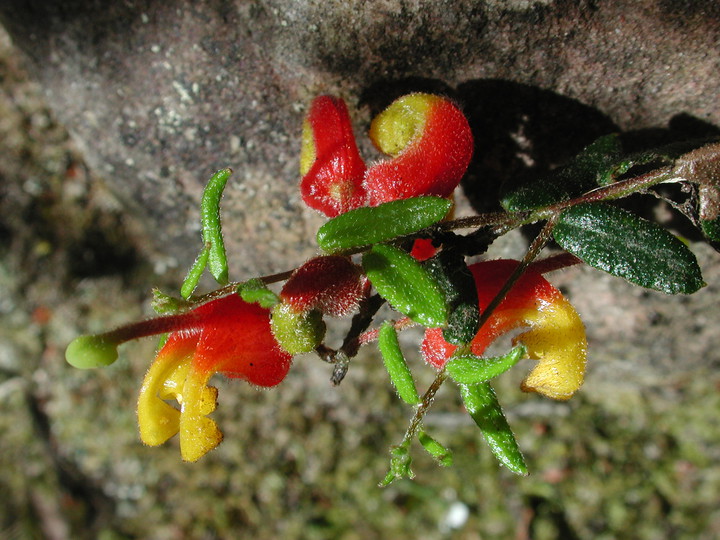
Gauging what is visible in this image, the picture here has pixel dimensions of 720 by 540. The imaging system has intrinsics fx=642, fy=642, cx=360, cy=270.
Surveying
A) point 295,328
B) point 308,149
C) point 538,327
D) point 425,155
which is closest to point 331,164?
point 308,149

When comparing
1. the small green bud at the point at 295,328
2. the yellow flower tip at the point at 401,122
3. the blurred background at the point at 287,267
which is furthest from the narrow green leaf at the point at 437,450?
the blurred background at the point at 287,267

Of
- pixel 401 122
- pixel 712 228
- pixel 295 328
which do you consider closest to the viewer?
pixel 295 328

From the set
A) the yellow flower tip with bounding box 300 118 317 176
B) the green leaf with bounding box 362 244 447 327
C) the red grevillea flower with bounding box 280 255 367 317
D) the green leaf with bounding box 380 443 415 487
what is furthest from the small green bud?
the yellow flower tip with bounding box 300 118 317 176

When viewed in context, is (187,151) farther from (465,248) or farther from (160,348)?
(465,248)

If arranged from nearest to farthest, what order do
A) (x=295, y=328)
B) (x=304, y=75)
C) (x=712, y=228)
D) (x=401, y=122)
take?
(x=295, y=328) < (x=712, y=228) < (x=401, y=122) < (x=304, y=75)

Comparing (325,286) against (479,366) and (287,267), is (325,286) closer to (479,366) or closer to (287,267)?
(479,366)

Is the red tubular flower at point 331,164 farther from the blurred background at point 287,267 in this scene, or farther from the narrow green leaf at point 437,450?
the narrow green leaf at point 437,450

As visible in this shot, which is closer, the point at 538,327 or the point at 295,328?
the point at 295,328
